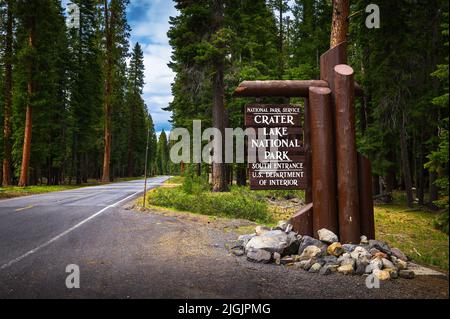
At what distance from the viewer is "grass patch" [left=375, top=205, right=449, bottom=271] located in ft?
22.2

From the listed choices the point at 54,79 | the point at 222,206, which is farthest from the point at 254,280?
the point at 54,79

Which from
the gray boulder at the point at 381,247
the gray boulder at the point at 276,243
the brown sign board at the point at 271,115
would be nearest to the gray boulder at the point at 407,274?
the gray boulder at the point at 381,247

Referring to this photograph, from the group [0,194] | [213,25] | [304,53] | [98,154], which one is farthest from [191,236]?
[98,154]

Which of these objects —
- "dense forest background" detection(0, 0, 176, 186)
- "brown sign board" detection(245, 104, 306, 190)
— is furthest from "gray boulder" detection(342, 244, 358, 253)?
"dense forest background" detection(0, 0, 176, 186)

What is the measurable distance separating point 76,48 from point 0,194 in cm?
2142

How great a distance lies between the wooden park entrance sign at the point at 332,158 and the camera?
6566mm

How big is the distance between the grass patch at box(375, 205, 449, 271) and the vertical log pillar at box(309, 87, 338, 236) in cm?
181

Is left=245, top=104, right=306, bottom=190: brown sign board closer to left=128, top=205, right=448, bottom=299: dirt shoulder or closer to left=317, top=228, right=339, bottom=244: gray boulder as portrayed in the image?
Result: left=317, top=228, right=339, bottom=244: gray boulder

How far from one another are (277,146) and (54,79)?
27693 mm

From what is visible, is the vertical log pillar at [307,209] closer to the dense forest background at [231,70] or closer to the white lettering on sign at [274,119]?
the white lettering on sign at [274,119]

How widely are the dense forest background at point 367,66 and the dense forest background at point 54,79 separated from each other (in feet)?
41.0

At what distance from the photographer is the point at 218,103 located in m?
18.9

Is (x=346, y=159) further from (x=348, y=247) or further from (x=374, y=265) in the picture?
(x=374, y=265)
